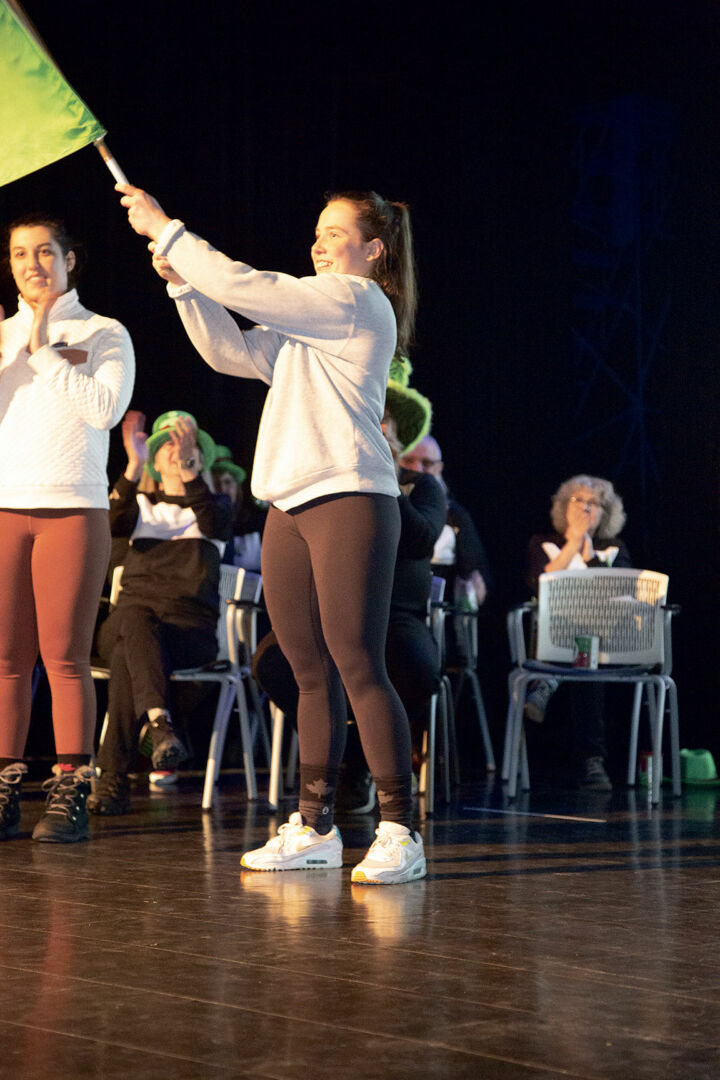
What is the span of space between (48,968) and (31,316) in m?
1.96

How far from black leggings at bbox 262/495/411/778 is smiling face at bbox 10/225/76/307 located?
97 cm

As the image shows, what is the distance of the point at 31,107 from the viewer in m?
2.84

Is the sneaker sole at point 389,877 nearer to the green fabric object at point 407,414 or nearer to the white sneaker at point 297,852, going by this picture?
the white sneaker at point 297,852

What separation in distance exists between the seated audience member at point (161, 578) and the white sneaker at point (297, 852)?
1168 mm

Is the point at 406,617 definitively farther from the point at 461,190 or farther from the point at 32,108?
the point at 461,190

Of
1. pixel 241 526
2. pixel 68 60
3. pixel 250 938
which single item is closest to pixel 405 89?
pixel 68 60

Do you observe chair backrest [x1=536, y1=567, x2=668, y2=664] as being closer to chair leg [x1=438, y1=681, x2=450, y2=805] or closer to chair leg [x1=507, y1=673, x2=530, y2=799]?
chair leg [x1=507, y1=673, x2=530, y2=799]

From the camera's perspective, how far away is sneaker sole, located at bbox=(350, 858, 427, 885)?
2.72m

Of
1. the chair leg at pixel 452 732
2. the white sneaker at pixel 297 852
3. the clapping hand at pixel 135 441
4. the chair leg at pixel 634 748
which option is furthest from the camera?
the chair leg at pixel 634 748

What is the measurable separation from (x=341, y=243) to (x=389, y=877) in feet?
4.39

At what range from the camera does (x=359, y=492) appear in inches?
110

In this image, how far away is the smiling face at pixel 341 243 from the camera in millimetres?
2945

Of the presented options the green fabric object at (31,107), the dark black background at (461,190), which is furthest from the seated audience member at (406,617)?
the dark black background at (461,190)

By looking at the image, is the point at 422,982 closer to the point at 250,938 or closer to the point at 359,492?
the point at 250,938
